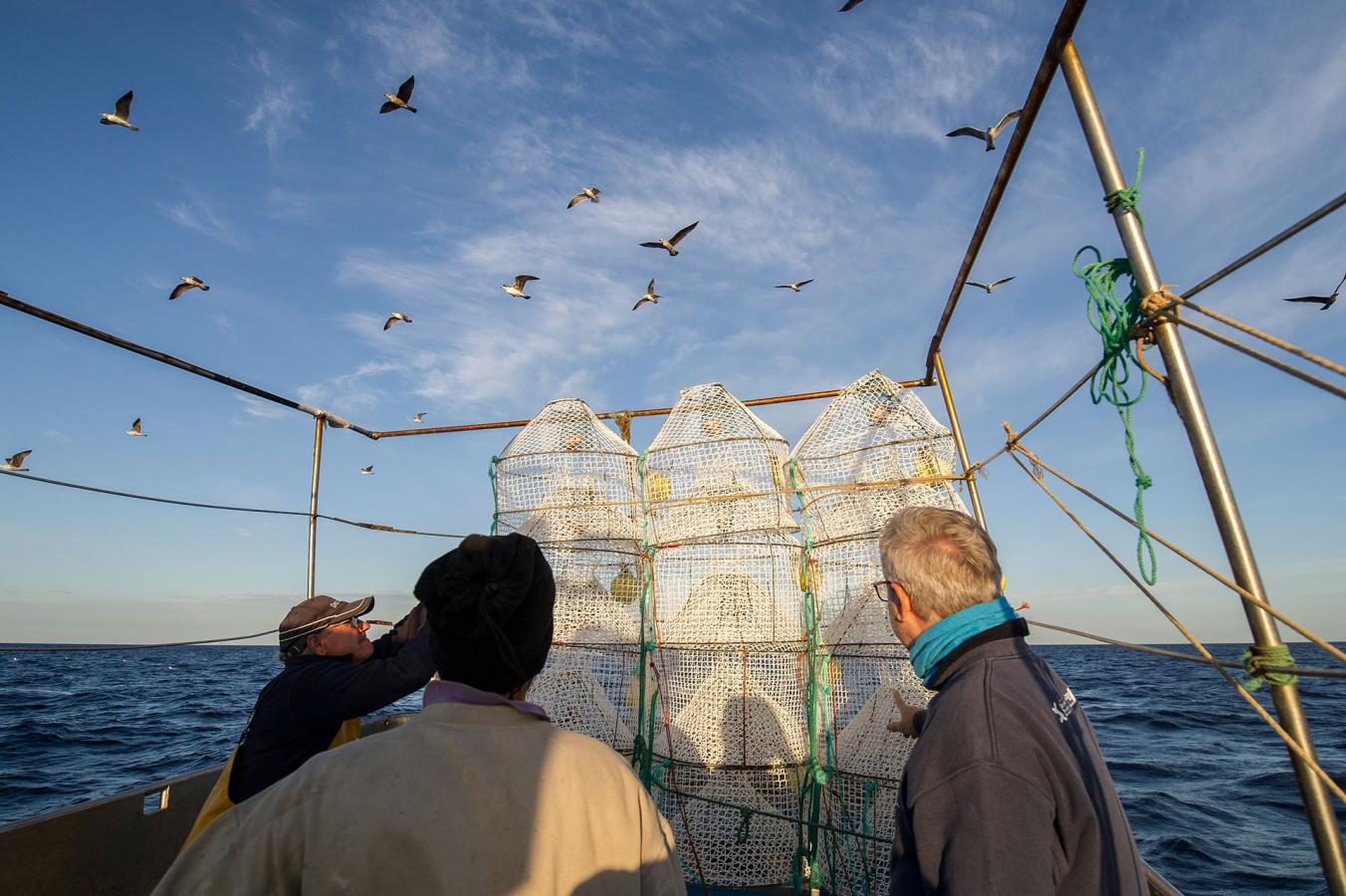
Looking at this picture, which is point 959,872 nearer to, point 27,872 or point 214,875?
point 214,875

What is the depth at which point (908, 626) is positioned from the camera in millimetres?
1783

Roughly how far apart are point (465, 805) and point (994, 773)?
37.8 inches

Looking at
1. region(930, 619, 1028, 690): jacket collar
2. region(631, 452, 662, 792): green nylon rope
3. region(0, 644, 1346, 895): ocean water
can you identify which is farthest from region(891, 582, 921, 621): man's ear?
region(0, 644, 1346, 895): ocean water

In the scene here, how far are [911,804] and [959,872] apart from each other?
15 centimetres

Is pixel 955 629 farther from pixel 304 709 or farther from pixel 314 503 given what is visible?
pixel 314 503

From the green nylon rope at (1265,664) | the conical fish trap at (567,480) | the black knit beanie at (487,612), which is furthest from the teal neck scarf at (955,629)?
the conical fish trap at (567,480)

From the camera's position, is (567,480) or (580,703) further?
(567,480)

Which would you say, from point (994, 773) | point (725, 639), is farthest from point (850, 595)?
point (994, 773)

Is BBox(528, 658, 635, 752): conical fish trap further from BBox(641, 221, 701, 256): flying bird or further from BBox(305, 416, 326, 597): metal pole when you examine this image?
BBox(641, 221, 701, 256): flying bird

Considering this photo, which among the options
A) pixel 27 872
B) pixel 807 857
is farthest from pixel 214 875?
pixel 807 857

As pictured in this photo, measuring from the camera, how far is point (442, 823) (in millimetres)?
1103

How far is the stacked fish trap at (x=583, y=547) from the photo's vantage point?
5.29 metres

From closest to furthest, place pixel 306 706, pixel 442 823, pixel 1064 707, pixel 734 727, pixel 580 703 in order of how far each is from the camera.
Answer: pixel 442 823 < pixel 1064 707 < pixel 306 706 < pixel 734 727 < pixel 580 703

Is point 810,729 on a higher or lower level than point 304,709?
lower
